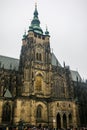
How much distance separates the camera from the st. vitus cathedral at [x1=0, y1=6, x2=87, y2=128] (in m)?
46.1

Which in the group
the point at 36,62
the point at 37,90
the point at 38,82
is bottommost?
the point at 37,90

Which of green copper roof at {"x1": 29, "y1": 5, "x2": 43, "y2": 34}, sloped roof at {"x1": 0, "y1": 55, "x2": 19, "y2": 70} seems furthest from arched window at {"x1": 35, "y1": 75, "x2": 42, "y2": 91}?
green copper roof at {"x1": 29, "y1": 5, "x2": 43, "y2": 34}

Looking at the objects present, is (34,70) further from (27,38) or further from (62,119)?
(62,119)

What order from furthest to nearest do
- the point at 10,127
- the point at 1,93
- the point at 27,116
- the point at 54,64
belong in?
the point at 54,64 → the point at 1,93 → the point at 27,116 → the point at 10,127

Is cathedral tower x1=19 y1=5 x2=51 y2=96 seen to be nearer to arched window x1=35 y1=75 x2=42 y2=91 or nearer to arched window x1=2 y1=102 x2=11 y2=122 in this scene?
arched window x1=35 y1=75 x2=42 y2=91

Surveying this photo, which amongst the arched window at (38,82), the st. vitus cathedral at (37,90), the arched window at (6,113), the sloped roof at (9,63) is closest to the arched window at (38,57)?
the st. vitus cathedral at (37,90)

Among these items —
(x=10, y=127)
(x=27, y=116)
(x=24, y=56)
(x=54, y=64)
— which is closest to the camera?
(x=10, y=127)

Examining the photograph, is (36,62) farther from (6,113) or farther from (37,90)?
(6,113)

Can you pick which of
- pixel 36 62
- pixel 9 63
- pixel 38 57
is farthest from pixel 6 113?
pixel 38 57

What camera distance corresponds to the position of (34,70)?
5222cm

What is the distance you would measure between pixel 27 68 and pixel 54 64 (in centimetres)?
1222

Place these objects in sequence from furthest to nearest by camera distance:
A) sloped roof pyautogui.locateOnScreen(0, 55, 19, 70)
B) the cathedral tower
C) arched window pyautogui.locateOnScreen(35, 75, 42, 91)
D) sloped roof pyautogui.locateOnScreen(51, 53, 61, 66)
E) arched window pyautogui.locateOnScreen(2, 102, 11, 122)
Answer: sloped roof pyautogui.locateOnScreen(51, 53, 61, 66), sloped roof pyautogui.locateOnScreen(0, 55, 19, 70), arched window pyautogui.locateOnScreen(35, 75, 42, 91), the cathedral tower, arched window pyautogui.locateOnScreen(2, 102, 11, 122)

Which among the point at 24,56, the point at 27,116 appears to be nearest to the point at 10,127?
the point at 27,116

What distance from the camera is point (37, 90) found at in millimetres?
51562
